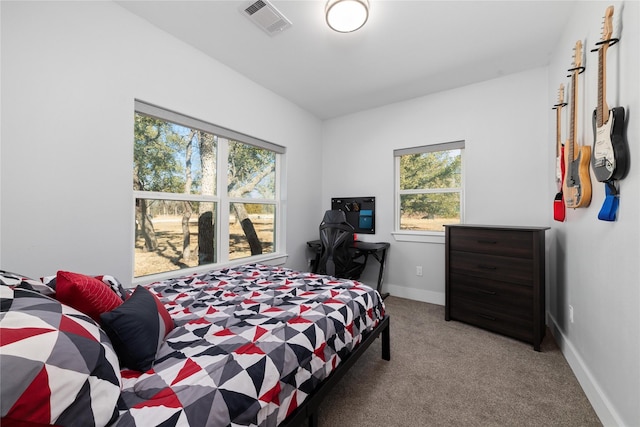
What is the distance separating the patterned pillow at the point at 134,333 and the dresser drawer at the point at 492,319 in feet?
8.54

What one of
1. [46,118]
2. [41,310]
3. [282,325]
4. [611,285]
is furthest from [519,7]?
[46,118]

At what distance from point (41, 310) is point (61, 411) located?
0.30 metres

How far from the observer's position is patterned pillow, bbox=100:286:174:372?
36.3 inches

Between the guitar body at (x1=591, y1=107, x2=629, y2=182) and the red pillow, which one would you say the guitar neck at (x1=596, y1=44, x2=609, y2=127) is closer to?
the guitar body at (x1=591, y1=107, x2=629, y2=182)

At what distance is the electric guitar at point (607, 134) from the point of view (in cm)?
122

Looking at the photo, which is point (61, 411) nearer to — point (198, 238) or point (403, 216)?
point (198, 238)

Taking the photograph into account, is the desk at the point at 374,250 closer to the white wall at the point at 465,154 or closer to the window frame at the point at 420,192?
the white wall at the point at 465,154

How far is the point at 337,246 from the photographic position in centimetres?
295

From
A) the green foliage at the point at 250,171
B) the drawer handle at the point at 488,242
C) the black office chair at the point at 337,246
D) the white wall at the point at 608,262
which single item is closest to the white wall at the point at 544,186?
the white wall at the point at 608,262

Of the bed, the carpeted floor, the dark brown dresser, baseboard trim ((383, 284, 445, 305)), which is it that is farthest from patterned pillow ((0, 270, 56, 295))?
baseboard trim ((383, 284, 445, 305))

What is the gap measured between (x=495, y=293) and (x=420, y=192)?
148 cm

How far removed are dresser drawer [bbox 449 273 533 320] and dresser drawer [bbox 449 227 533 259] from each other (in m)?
0.27

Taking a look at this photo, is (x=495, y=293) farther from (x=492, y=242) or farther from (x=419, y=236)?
(x=419, y=236)

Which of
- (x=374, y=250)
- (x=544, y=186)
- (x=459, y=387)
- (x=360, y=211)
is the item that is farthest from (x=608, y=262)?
(x=360, y=211)
